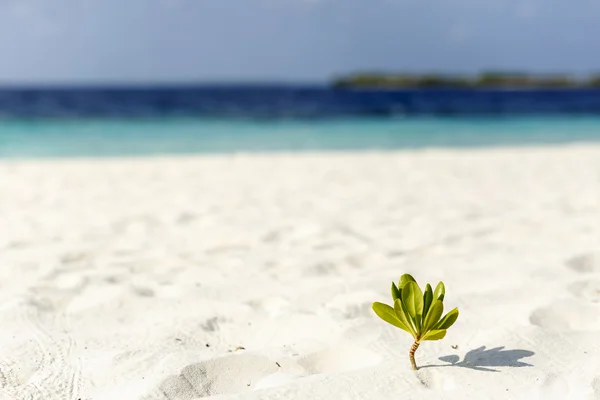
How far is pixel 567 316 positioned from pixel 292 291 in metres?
0.92

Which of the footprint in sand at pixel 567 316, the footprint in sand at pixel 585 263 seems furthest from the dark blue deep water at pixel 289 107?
the footprint in sand at pixel 567 316

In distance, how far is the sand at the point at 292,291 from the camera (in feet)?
4.85

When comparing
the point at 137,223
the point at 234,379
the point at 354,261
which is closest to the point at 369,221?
the point at 354,261

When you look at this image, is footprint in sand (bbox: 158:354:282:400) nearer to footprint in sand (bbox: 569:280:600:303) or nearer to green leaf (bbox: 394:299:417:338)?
green leaf (bbox: 394:299:417:338)

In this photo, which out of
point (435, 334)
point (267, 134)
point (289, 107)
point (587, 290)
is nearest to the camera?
point (435, 334)

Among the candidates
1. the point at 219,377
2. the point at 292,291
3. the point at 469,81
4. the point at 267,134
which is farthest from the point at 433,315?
the point at 469,81

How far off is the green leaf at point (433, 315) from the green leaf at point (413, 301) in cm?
2

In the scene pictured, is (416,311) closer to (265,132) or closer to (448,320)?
(448,320)

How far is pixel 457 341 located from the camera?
1.67 meters

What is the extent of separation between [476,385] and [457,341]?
27 cm

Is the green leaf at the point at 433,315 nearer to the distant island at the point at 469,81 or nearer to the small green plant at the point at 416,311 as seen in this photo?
the small green plant at the point at 416,311

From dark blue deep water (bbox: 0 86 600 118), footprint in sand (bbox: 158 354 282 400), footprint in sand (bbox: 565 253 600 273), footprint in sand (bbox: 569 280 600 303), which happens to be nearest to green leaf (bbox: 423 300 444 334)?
footprint in sand (bbox: 158 354 282 400)

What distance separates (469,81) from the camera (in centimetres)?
6475

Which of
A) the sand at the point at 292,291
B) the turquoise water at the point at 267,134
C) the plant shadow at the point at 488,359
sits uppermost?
the plant shadow at the point at 488,359
